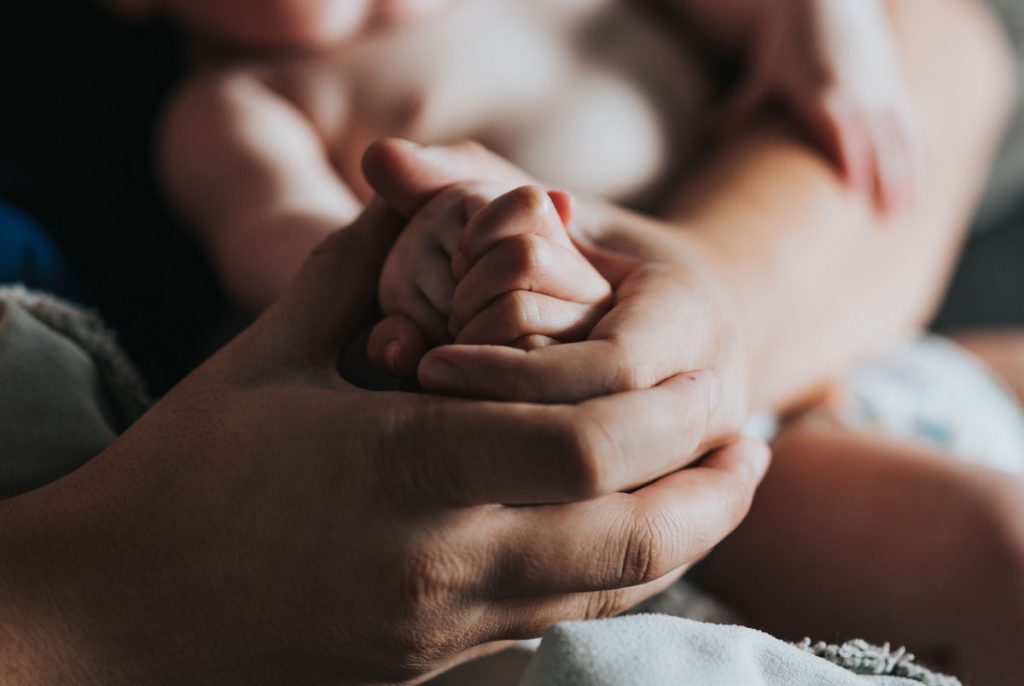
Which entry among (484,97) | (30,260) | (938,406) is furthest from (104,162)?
(938,406)

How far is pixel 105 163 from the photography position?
2.91ft

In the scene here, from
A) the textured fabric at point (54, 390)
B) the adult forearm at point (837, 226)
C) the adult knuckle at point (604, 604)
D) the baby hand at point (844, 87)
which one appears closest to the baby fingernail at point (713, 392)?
the adult knuckle at point (604, 604)

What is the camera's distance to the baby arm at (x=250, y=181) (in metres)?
0.67

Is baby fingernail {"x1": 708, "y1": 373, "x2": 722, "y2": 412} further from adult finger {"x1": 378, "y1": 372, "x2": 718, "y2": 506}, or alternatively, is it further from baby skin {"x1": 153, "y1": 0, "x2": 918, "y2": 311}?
baby skin {"x1": 153, "y1": 0, "x2": 918, "y2": 311}

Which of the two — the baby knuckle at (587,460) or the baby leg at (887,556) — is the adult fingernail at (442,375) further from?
the baby leg at (887,556)

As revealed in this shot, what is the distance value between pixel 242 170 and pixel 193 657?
17.3 inches

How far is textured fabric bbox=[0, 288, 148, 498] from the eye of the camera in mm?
499

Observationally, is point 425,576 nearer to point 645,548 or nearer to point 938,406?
point 645,548

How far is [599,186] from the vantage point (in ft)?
2.60

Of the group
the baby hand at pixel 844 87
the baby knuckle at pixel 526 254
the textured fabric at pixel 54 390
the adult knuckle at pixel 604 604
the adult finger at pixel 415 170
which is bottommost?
the adult knuckle at pixel 604 604

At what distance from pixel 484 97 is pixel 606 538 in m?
0.51

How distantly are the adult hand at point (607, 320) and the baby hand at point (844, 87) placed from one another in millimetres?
312

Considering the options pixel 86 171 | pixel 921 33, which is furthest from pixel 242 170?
pixel 921 33

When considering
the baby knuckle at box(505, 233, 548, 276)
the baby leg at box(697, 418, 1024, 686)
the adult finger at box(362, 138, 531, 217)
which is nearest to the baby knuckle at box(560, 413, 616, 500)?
the baby knuckle at box(505, 233, 548, 276)
